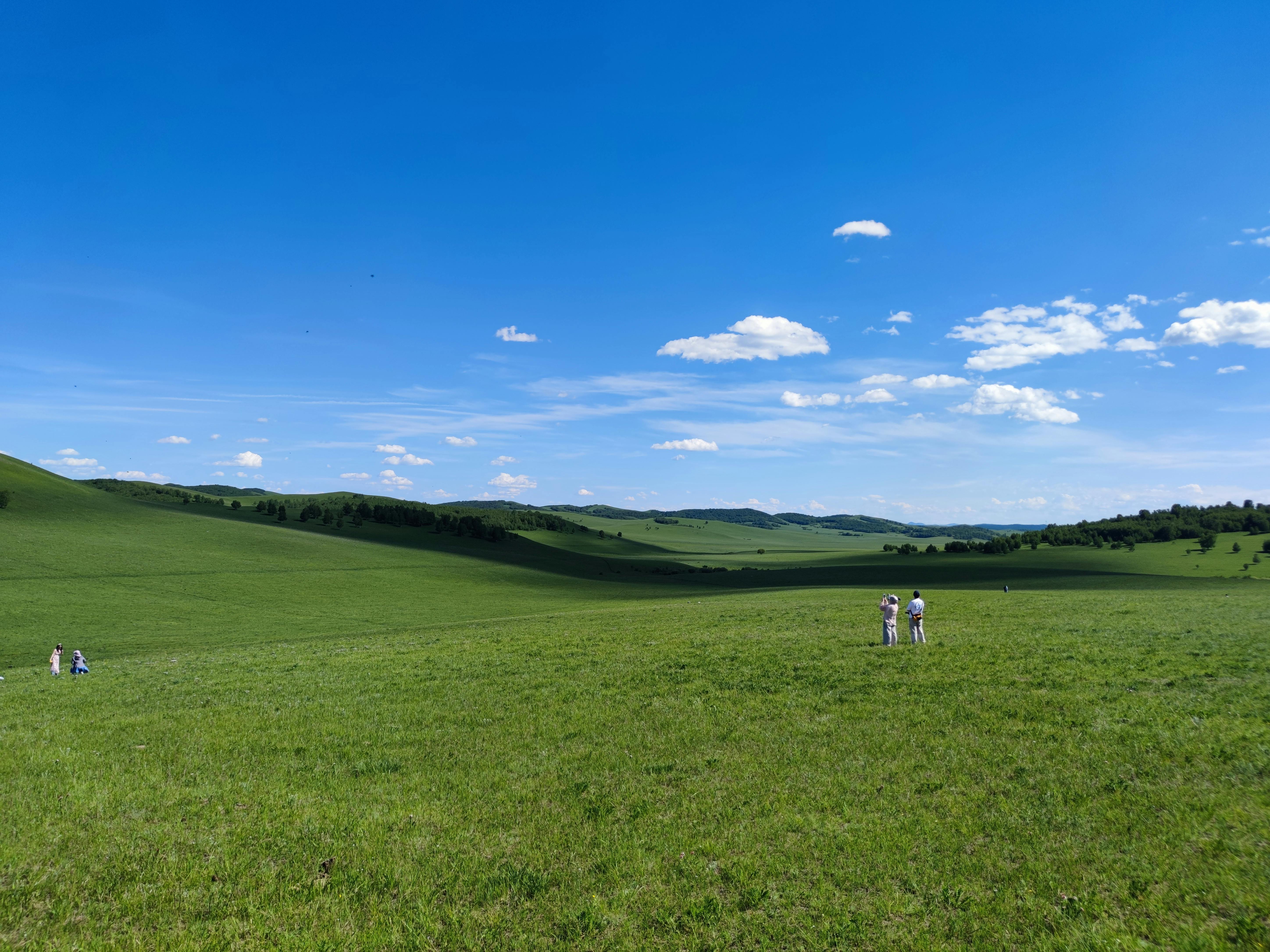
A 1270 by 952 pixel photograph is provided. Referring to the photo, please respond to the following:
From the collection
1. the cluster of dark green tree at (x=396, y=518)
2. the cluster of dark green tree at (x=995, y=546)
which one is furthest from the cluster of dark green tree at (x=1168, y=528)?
the cluster of dark green tree at (x=396, y=518)

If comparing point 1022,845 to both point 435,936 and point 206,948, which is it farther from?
point 206,948

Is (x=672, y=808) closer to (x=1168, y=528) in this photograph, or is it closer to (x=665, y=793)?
(x=665, y=793)

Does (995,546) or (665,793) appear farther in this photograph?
(995,546)

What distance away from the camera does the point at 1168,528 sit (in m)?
144

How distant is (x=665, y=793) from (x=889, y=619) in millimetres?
15801

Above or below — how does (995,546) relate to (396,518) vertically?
A: below

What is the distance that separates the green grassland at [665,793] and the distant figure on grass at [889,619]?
1.05 m

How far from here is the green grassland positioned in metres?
8.53

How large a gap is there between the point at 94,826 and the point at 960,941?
47.2 feet

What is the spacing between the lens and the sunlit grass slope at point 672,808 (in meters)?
8.48

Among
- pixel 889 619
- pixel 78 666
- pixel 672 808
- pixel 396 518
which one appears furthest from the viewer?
pixel 396 518

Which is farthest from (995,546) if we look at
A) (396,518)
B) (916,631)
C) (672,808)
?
(672,808)

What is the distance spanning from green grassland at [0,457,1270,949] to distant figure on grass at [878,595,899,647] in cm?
105

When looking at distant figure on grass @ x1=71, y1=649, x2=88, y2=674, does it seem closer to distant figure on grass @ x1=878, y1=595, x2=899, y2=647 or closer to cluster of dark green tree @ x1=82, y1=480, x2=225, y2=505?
distant figure on grass @ x1=878, y1=595, x2=899, y2=647
